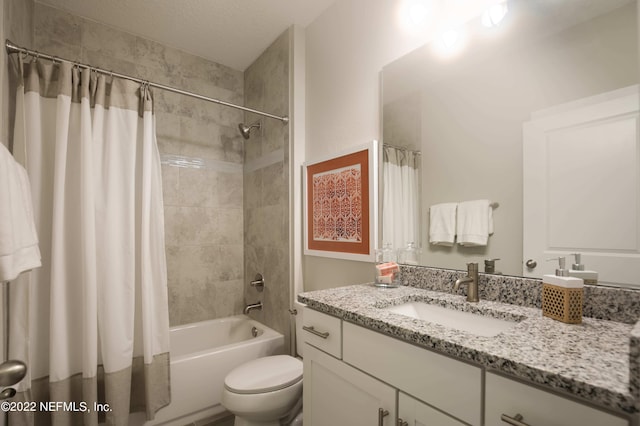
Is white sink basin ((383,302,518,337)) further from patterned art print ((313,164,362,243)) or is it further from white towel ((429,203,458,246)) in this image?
patterned art print ((313,164,362,243))

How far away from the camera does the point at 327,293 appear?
1177mm

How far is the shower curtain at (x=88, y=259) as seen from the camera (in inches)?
53.2

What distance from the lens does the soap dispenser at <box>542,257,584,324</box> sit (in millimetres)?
748

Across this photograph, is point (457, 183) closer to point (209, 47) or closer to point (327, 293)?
point (327, 293)

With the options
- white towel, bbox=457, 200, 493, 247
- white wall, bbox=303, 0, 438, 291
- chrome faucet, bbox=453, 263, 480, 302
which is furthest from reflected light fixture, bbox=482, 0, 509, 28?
chrome faucet, bbox=453, 263, 480, 302

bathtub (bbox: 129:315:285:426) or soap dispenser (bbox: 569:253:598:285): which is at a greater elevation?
soap dispenser (bbox: 569:253:598:285)

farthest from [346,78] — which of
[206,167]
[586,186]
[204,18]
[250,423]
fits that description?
[250,423]

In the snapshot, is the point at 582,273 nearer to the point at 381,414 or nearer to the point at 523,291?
the point at 523,291

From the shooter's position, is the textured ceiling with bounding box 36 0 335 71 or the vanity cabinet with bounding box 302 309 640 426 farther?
the textured ceiling with bounding box 36 0 335 71

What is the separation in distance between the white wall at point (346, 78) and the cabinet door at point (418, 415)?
2.59 ft

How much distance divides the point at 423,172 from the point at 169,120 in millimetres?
1973

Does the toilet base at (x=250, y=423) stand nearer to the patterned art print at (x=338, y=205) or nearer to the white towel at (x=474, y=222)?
the patterned art print at (x=338, y=205)

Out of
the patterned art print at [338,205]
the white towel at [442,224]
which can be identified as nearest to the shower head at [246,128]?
the patterned art print at [338,205]

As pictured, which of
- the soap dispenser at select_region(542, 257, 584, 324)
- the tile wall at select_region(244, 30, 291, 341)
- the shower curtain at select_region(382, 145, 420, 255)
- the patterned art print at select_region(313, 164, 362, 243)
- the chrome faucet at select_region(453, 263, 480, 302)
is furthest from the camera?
the tile wall at select_region(244, 30, 291, 341)
